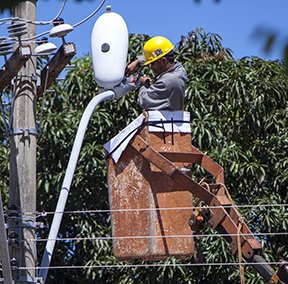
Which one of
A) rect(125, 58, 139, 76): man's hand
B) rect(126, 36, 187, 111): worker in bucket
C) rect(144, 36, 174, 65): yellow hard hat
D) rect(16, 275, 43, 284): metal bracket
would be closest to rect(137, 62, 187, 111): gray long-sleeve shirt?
rect(126, 36, 187, 111): worker in bucket

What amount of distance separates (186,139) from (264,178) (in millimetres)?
3602

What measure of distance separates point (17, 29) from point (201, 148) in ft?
12.5

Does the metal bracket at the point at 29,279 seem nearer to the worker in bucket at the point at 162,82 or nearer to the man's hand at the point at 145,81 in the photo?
the worker in bucket at the point at 162,82

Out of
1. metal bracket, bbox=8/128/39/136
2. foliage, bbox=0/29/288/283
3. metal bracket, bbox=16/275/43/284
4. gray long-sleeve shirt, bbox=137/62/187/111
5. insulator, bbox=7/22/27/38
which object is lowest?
foliage, bbox=0/29/288/283

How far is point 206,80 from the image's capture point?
1027 cm

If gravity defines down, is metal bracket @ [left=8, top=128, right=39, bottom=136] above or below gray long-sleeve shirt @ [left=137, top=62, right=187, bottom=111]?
below

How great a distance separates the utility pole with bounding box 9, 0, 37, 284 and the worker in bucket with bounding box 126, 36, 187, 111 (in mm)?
735

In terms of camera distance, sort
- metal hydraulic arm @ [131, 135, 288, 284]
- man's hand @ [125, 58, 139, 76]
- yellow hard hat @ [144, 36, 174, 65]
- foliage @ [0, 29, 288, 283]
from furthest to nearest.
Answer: foliage @ [0, 29, 288, 283] < man's hand @ [125, 58, 139, 76] < yellow hard hat @ [144, 36, 174, 65] < metal hydraulic arm @ [131, 135, 288, 284]

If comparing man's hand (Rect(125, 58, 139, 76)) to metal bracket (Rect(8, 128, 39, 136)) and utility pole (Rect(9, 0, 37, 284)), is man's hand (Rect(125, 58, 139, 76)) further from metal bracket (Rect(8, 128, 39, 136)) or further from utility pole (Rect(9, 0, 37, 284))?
metal bracket (Rect(8, 128, 39, 136))

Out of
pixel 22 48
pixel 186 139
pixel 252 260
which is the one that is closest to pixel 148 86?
pixel 186 139

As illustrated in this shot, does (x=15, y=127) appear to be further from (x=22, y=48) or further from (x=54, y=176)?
(x=54, y=176)

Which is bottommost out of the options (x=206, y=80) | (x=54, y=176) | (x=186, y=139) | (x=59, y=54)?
(x=54, y=176)

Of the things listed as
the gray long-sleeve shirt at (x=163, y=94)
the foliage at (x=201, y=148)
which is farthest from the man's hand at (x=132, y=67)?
the foliage at (x=201, y=148)

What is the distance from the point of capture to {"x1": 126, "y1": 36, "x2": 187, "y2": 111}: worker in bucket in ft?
20.3
